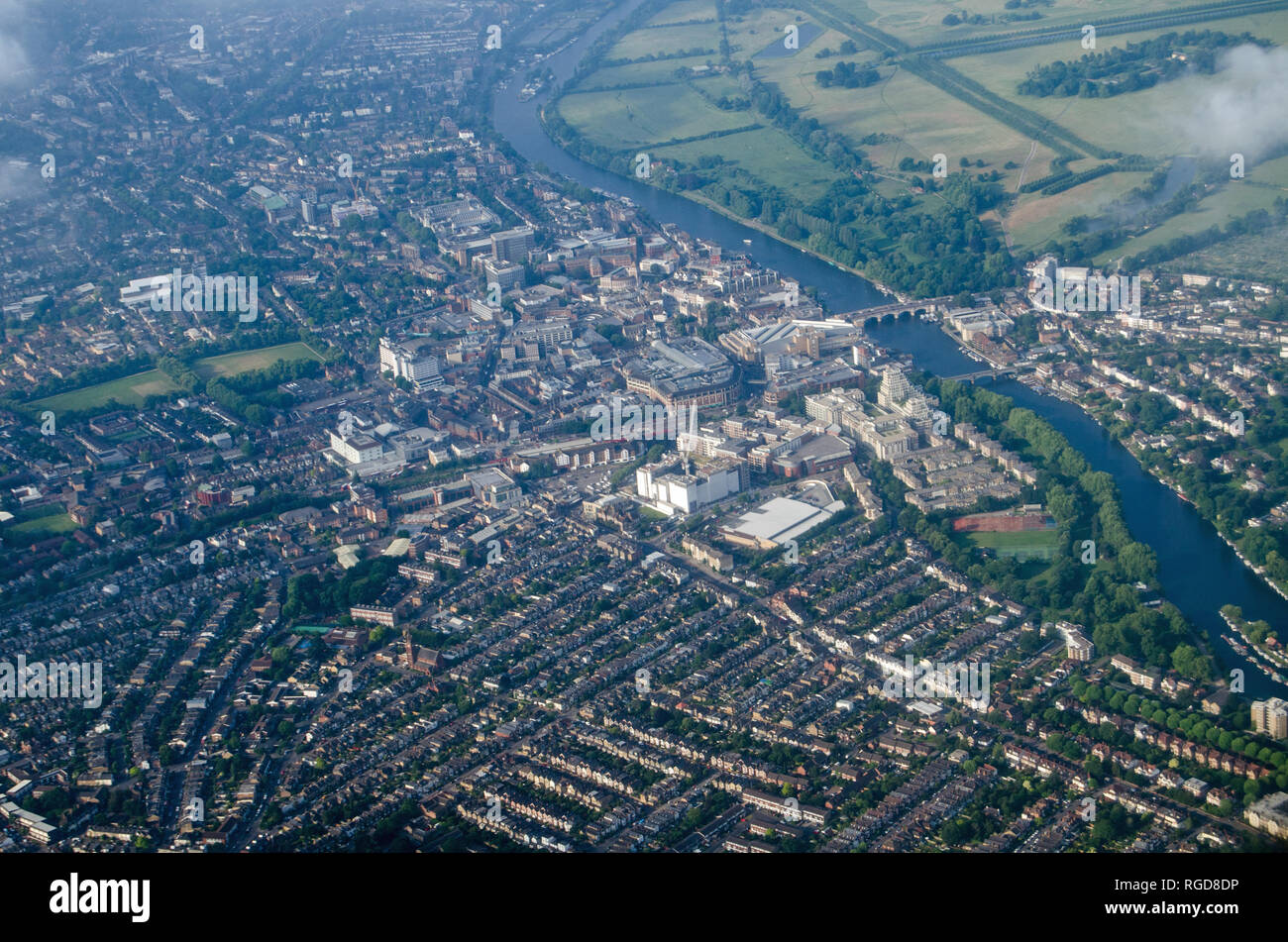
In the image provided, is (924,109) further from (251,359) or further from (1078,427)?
(251,359)

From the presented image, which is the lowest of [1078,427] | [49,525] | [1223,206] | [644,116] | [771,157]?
[49,525]

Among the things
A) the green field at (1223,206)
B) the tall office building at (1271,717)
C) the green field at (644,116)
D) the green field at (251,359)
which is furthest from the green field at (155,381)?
the tall office building at (1271,717)

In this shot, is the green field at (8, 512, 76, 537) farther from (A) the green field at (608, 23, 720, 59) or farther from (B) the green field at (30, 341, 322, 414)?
(A) the green field at (608, 23, 720, 59)

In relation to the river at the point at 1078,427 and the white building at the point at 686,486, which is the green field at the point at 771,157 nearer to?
the river at the point at 1078,427

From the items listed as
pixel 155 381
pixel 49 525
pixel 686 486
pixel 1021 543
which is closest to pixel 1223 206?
pixel 1021 543

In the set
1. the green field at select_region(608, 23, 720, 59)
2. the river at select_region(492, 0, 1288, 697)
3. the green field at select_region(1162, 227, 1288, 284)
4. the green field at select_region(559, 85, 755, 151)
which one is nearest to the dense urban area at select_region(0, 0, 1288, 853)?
the river at select_region(492, 0, 1288, 697)

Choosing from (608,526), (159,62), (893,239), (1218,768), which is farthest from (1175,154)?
(159,62)

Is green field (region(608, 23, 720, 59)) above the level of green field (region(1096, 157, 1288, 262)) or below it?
above
